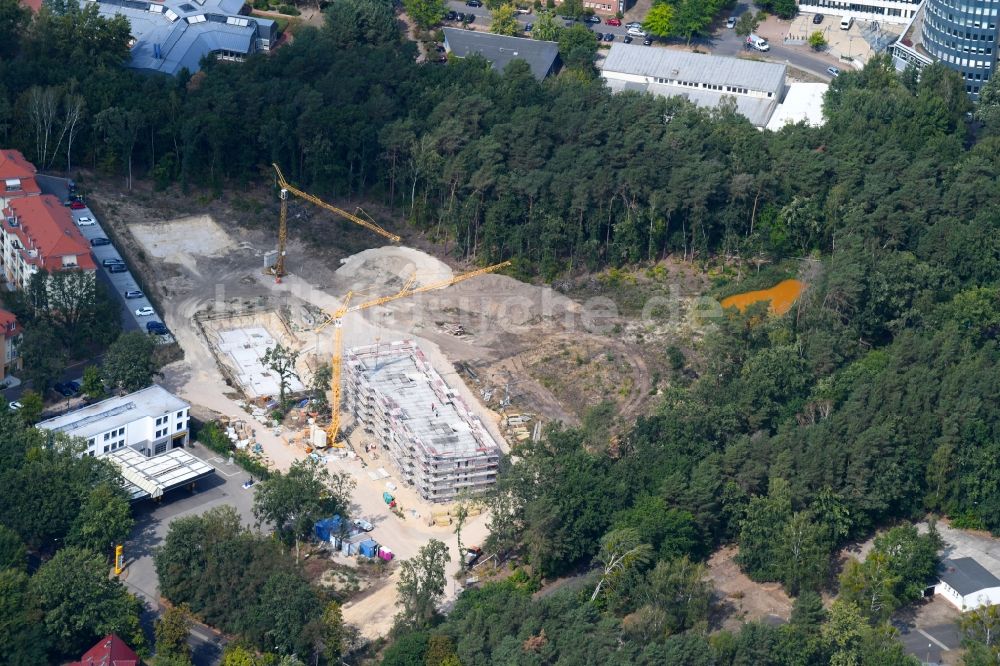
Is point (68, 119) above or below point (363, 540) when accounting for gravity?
above

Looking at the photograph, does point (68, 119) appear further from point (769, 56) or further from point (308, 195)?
point (769, 56)

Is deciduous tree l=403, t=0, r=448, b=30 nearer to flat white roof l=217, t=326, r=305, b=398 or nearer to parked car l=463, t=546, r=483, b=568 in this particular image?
flat white roof l=217, t=326, r=305, b=398

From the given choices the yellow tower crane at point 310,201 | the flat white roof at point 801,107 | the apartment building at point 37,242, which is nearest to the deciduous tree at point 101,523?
the apartment building at point 37,242

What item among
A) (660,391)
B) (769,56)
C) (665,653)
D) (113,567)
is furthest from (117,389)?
(769,56)

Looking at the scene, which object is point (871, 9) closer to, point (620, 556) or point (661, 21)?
point (661, 21)

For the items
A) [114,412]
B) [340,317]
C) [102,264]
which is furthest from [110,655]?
[102,264]

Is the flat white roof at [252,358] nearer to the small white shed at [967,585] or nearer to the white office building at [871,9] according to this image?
the small white shed at [967,585]
